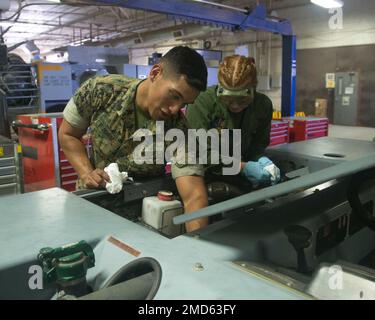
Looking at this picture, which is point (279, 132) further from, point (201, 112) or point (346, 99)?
point (346, 99)

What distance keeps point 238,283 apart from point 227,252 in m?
0.13

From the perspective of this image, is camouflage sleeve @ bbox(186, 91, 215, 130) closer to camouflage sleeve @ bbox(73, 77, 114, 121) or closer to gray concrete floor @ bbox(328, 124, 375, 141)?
camouflage sleeve @ bbox(73, 77, 114, 121)

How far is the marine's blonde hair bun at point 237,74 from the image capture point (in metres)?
1.37

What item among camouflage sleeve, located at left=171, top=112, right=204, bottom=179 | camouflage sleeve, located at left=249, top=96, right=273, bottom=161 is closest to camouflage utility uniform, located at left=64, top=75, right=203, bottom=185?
camouflage sleeve, located at left=171, top=112, right=204, bottom=179

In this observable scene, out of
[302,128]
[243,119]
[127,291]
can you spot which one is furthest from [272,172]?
[302,128]

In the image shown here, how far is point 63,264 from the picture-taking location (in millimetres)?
593

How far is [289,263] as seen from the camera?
853mm

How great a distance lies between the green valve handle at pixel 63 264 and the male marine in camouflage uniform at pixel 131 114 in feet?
1.63

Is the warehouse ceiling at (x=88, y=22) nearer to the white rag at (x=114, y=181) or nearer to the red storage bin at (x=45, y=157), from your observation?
the red storage bin at (x=45, y=157)

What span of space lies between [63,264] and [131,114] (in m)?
0.76

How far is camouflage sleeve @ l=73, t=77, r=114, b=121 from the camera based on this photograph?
130 centimetres

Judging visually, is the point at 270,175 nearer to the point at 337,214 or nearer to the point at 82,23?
the point at 337,214

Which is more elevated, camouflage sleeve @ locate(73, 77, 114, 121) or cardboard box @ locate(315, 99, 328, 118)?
camouflage sleeve @ locate(73, 77, 114, 121)

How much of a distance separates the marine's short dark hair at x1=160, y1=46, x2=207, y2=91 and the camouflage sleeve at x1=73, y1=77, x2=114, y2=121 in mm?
290
